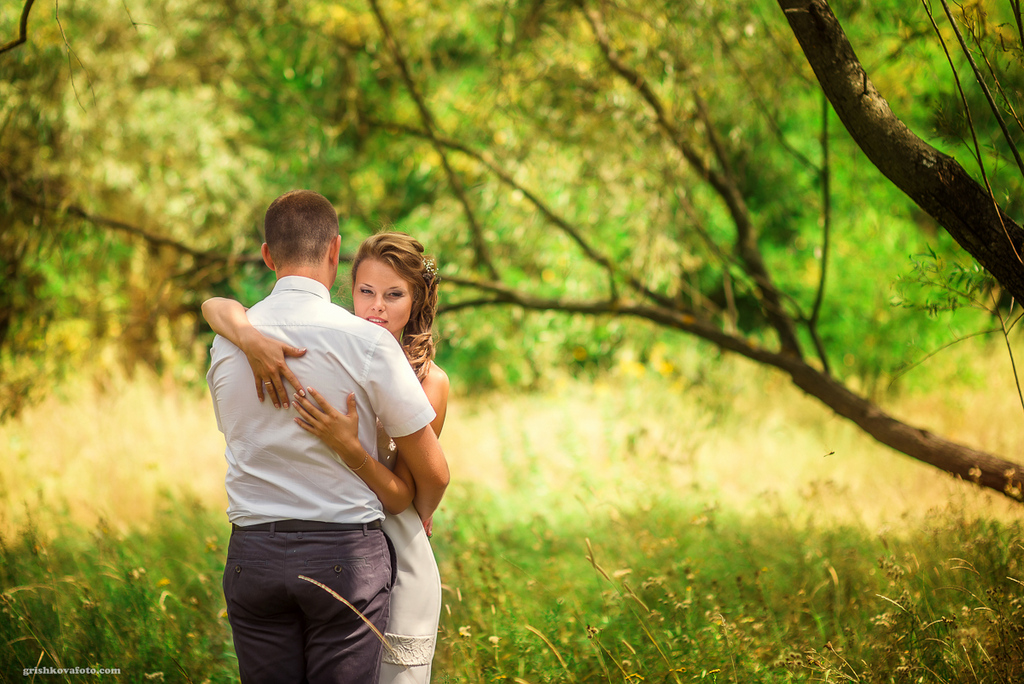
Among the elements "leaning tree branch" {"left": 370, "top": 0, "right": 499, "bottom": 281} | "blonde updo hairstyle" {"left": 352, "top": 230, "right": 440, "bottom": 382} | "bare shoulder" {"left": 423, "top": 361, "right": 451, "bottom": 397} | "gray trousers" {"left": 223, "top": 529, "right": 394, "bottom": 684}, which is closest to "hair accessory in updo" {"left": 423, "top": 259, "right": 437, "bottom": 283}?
"blonde updo hairstyle" {"left": 352, "top": 230, "right": 440, "bottom": 382}

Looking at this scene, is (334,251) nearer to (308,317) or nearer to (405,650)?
(308,317)

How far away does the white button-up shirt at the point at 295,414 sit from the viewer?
1690 mm

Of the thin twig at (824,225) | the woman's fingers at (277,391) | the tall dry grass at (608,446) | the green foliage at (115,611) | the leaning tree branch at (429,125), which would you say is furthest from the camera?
the tall dry grass at (608,446)

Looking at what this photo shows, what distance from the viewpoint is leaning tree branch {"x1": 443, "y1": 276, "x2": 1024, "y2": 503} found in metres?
3.45

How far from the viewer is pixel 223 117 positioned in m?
7.63

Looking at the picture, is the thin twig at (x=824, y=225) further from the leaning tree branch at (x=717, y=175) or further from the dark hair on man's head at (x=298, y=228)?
the dark hair on man's head at (x=298, y=228)

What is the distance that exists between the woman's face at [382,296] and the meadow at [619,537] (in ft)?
3.53

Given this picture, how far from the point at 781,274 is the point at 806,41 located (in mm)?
7630

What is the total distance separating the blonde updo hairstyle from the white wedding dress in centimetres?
48

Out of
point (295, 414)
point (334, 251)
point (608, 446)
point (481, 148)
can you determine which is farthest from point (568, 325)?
point (295, 414)

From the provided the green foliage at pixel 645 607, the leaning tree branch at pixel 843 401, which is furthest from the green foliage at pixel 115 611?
the leaning tree branch at pixel 843 401

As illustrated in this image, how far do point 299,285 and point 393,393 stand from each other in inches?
16.0

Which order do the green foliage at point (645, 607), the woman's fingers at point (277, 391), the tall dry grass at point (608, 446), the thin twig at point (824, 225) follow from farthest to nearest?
the tall dry grass at point (608, 446), the thin twig at point (824, 225), the green foliage at point (645, 607), the woman's fingers at point (277, 391)

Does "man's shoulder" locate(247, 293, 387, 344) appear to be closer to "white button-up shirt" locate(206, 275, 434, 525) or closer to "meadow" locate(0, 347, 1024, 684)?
"white button-up shirt" locate(206, 275, 434, 525)
